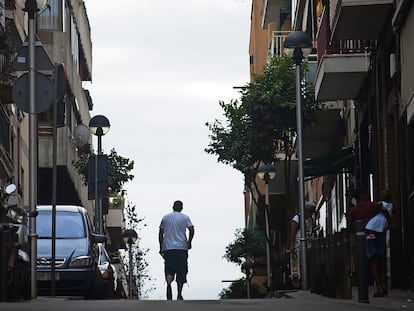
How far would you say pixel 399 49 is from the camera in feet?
86.9

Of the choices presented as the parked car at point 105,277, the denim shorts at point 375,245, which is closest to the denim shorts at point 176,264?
the parked car at point 105,277

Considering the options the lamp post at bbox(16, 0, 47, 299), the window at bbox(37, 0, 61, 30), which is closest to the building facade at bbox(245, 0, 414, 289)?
the lamp post at bbox(16, 0, 47, 299)

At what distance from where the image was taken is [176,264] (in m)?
26.4

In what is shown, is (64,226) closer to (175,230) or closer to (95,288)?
(95,288)

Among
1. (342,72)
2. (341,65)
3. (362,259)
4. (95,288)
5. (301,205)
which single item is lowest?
(95,288)

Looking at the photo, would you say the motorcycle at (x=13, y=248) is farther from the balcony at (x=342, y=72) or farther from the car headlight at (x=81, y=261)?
the balcony at (x=342, y=72)

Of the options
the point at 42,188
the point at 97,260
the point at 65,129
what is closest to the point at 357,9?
the point at 97,260

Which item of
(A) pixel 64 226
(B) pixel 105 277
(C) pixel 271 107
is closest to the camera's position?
(A) pixel 64 226

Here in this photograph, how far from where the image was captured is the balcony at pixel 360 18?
27.4m

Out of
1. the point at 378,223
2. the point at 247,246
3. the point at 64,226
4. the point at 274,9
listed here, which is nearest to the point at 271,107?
the point at 64,226

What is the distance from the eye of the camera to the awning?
36162 millimetres

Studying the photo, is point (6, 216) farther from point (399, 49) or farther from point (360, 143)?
point (360, 143)

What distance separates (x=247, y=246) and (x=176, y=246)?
42.7 meters

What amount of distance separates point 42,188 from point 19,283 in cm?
3583
